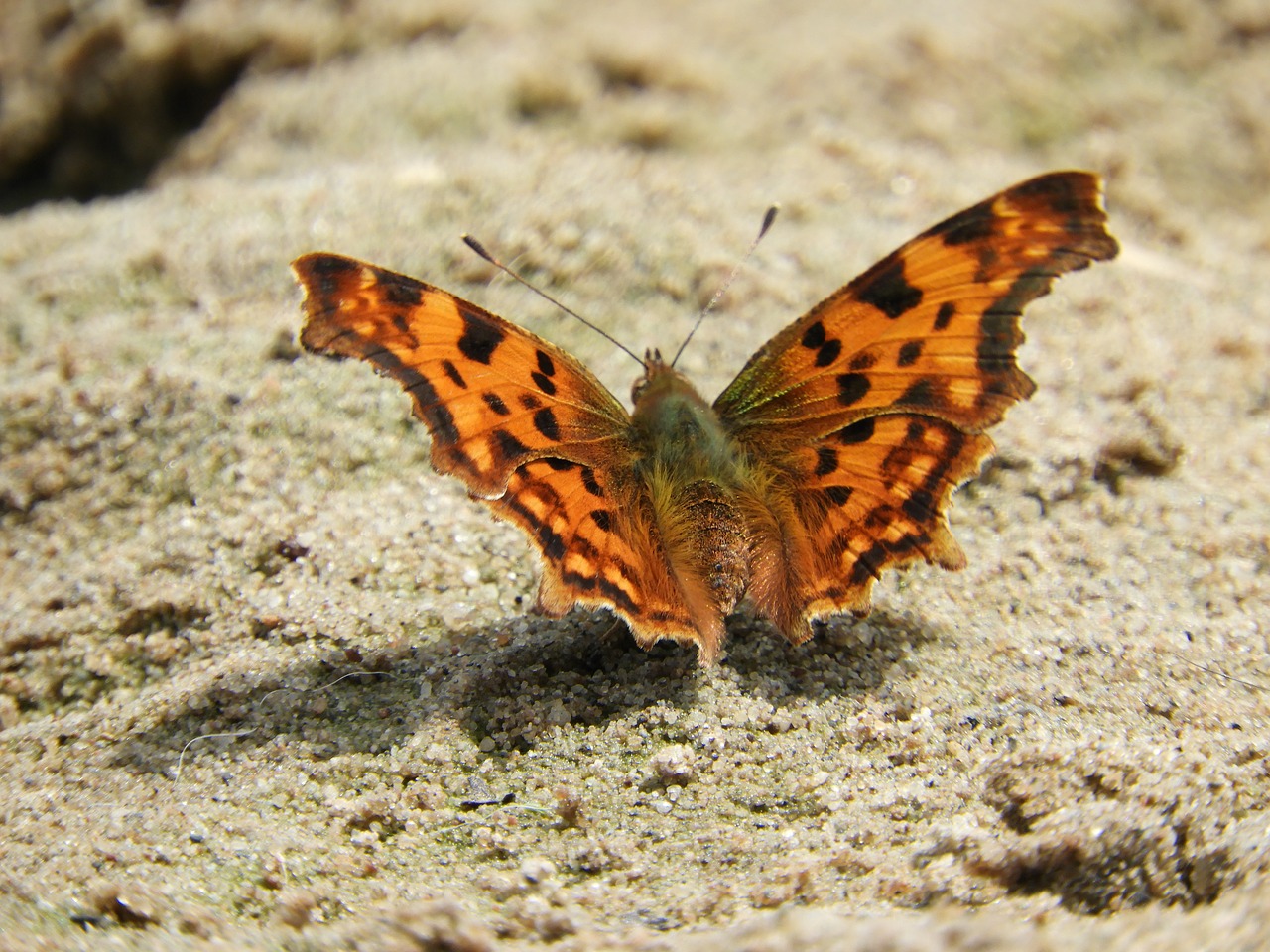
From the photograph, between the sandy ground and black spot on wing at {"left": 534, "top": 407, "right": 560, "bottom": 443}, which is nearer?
the sandy ground

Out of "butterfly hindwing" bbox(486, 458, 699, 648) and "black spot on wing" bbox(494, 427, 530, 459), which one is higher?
"black spot on wing" bbox(494, 427, 530, 459)

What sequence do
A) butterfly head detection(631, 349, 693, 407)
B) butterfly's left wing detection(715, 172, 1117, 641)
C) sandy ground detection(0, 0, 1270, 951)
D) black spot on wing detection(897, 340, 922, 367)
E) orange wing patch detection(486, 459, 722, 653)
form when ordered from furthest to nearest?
butterfly head detection(631, 349, 693, 407), black spot on wing detection(897, 340, 922, 367), butterfly's left wing detection(715, 172, 1117, 641), orange wing patch detection(486, 459, 722, 653), sandy ground detection(0, 0, 1270, 951)

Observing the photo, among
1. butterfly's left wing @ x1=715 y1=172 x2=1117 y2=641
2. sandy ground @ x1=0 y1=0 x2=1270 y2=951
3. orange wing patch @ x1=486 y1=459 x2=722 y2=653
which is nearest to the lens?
sandy ground @ x1=0 y1=0 x2=1270 y2=951

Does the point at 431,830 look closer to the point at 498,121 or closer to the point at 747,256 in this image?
the point at 747,256

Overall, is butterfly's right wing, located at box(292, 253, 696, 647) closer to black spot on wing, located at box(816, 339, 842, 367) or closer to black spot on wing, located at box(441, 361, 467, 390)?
black spot on wing, located at box(441, 361, 467, 390)

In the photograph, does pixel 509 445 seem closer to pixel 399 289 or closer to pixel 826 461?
pixel 399 289

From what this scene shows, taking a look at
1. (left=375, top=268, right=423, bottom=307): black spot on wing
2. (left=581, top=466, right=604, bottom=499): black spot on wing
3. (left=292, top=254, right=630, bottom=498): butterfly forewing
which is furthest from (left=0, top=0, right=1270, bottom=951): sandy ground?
(left=375, top=268, right=423, bottom=307): black spot on wing

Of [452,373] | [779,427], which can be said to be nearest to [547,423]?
[452,373]

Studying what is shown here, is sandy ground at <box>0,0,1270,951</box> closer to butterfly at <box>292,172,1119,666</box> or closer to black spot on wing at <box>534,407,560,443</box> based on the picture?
butterfly at <box>292,172,1119,666</box>
